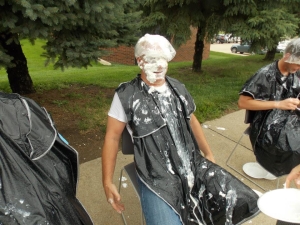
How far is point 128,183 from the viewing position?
2727 millimetres

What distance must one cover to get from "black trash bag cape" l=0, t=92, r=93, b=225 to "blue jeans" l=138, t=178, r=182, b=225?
0.37 m

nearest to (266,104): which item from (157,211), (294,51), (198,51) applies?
(294,51)

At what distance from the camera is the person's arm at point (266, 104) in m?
2.17

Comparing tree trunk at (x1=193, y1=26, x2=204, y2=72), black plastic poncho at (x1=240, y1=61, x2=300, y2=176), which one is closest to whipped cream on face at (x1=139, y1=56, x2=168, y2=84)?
black plastic poncho at (x1=240, y1=61, x2=300, y2=176)

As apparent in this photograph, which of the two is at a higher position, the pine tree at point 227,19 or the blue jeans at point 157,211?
the pine tree at point 227,19

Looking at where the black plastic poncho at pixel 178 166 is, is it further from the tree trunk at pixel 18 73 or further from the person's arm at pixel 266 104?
the tree trunk at pixel 18 73

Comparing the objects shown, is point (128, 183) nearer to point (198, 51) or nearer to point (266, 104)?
point (266, 104)

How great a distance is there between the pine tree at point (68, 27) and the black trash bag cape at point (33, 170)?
125 centimetres

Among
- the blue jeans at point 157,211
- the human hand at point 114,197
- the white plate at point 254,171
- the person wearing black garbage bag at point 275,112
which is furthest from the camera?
the white plate at point 254,171

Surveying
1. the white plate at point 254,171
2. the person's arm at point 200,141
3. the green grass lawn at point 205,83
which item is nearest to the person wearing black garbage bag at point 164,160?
the person's arm at point 200,141

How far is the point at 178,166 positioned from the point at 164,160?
101mm

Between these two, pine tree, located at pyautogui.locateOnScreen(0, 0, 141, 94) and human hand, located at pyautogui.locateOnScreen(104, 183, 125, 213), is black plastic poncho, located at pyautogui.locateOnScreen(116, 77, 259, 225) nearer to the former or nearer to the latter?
human hand, located at pyautogui.locateOnScreen(104, 183, 125, 213)

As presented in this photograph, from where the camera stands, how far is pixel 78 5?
9.01 feet

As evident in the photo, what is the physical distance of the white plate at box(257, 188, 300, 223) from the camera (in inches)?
46.0
